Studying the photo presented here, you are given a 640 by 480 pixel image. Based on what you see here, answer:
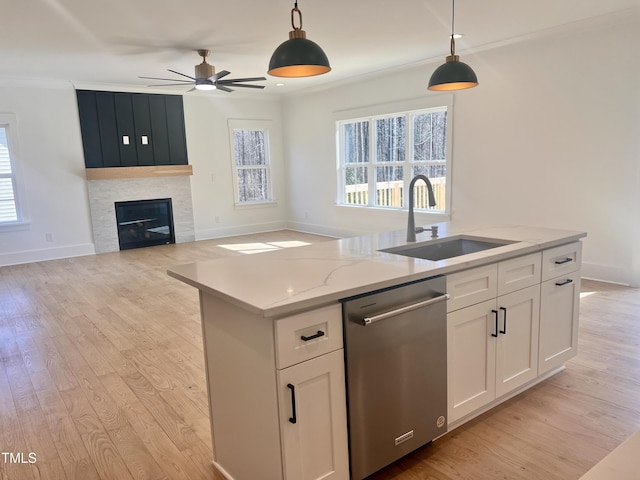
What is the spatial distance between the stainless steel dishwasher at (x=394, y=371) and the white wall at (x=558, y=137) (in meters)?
3.57

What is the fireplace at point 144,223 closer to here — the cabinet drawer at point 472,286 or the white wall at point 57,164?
the white wall at point 57,164

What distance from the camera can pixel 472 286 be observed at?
2.10 meters

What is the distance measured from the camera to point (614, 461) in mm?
715

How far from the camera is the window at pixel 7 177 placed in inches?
257

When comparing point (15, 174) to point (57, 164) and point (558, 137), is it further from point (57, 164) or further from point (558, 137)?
point (558, 137)

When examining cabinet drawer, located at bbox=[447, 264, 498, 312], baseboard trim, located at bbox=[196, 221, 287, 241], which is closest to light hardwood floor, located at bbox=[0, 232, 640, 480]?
cabinet drawer, located at bbox=[447, 264, 498, 312]

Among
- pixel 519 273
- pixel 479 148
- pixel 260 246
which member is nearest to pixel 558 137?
pixel 479 148

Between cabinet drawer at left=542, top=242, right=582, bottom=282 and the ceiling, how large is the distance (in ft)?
7.76

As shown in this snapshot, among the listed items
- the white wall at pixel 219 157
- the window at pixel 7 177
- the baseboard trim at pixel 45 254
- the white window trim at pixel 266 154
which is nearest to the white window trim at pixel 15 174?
the window at pixel 7 177

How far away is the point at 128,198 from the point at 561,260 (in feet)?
22.3

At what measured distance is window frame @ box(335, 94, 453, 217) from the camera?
6042mm

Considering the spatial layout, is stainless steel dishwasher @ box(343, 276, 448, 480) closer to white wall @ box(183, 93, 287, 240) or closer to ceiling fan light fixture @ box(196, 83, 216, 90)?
ceiling fan light fixture @ box(196, 83, 216, 90)

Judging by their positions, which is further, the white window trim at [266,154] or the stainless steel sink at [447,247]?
the white window trim at [266,154]

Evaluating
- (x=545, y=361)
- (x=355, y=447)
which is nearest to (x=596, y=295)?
(x=545, y=361)
